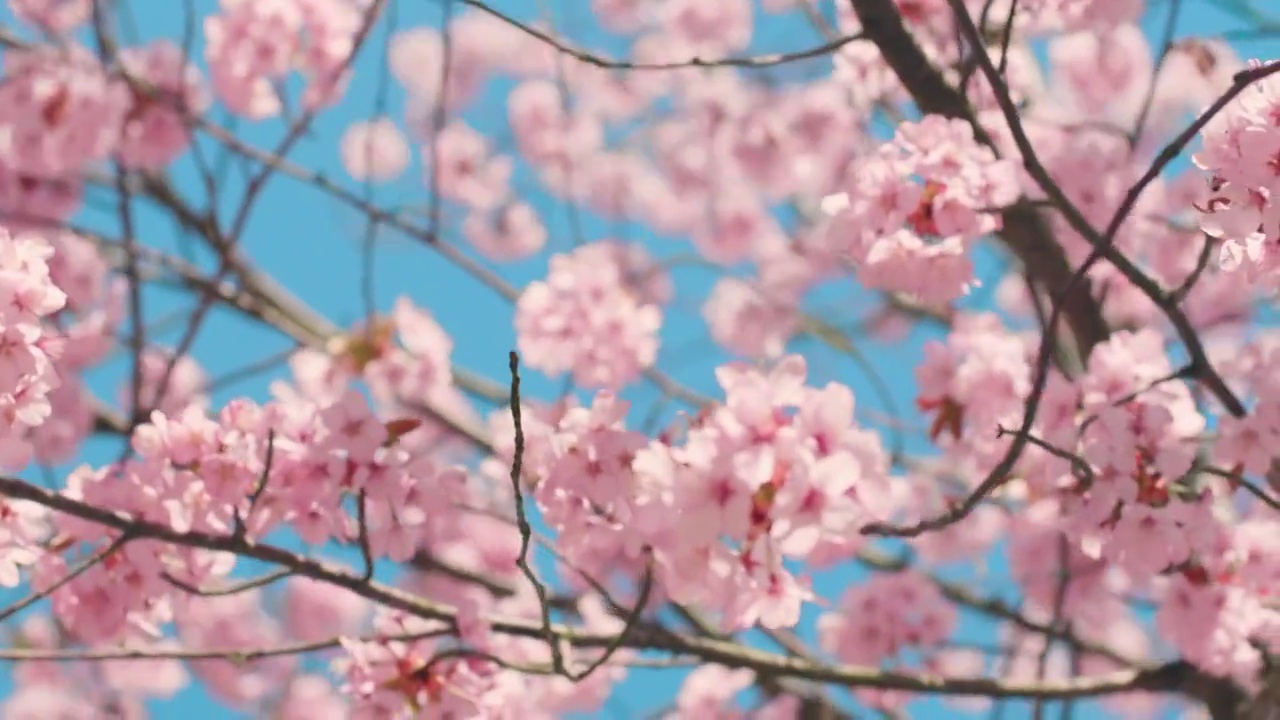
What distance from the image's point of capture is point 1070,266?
275 centimetres

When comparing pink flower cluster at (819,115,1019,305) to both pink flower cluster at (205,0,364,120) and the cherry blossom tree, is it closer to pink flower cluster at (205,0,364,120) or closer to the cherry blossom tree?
the cherry blossom tree

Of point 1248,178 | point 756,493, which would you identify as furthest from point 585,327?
point 1248,178

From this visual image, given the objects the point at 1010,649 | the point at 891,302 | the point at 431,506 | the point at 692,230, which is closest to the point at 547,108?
the point at 692,230

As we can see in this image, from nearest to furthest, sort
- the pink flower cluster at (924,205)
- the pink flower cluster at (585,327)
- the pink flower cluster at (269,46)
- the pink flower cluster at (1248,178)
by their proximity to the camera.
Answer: the pink flower cluster at (1248,178) → the pink flower cluster at (924,205) → the pink flower cluster at (585,327) → the pink flower cluster at (269,46)

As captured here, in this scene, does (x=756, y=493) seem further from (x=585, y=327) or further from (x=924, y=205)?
(x=585, y=327)

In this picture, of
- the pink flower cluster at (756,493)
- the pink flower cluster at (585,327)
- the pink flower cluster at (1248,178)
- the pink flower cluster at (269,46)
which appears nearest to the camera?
the pink flower cluster at (1248,178)

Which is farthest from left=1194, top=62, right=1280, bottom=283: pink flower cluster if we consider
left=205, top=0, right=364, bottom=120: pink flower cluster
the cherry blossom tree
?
left=205, top=0, right=364, bottom=120: pink flower cluster

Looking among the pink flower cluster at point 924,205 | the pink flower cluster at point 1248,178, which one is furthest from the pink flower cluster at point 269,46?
the pink flower cluster at point 1248,178

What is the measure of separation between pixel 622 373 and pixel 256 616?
2.59 m

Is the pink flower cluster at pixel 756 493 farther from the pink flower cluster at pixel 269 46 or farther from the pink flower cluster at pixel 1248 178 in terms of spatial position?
the pink flower cluster at pixel 269 46

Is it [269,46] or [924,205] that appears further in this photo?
[269,46]

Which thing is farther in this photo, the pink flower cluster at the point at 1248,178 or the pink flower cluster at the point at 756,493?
the pink flower cluster at the point at 756,493

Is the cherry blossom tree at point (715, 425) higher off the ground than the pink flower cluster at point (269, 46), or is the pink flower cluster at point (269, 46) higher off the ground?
the pink flower cluster at point (269, 46)

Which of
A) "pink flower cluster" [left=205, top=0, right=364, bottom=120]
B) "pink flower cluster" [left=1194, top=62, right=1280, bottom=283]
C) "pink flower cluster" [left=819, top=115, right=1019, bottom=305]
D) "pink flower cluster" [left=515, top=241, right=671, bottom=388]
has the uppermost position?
"pink flower cluster" [left=205, top=0, right=364, bottom=120]
